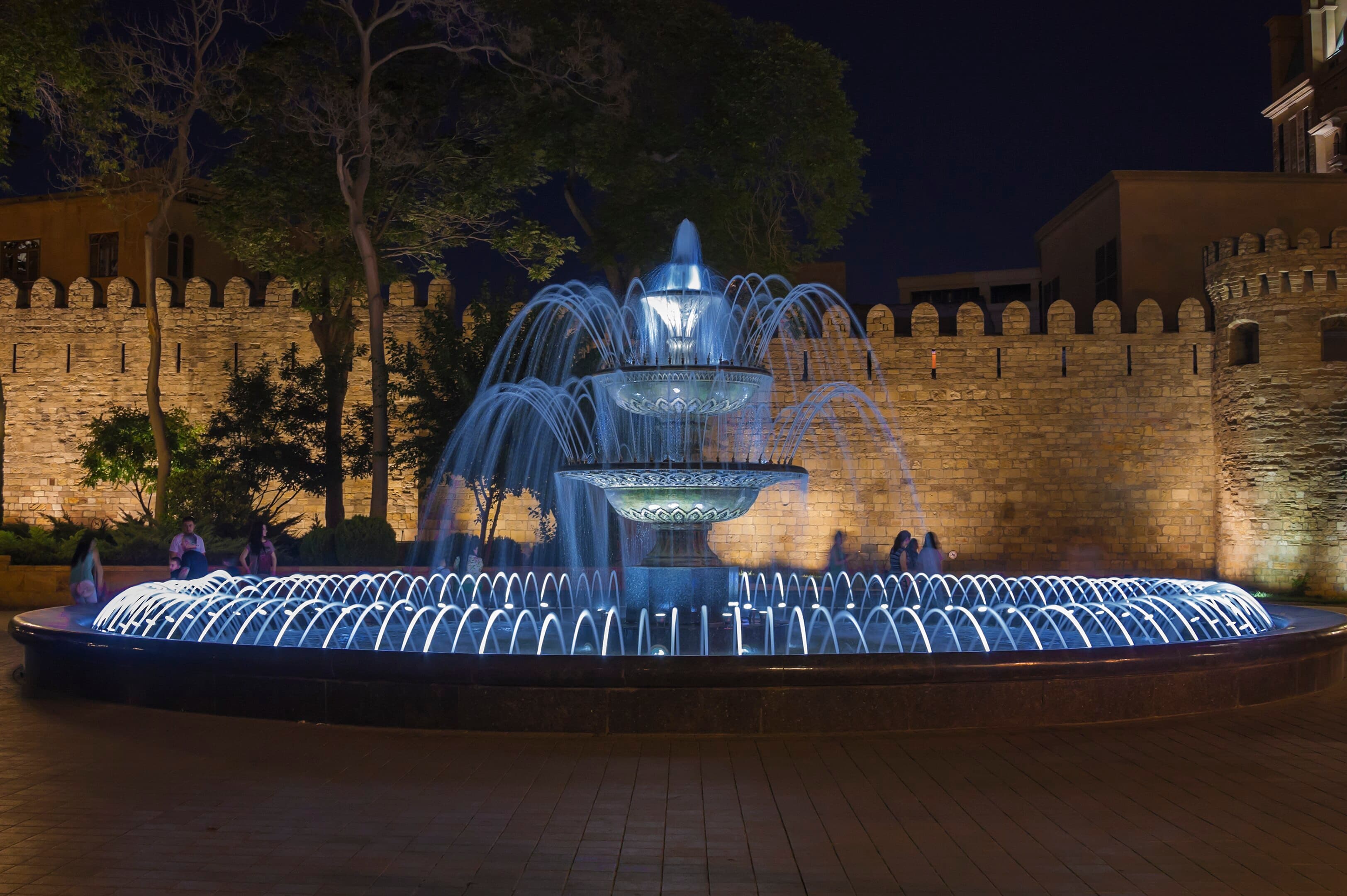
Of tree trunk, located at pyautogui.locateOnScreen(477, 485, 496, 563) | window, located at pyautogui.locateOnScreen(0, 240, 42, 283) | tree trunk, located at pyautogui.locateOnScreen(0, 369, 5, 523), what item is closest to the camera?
tree trunk, located at pyautogui.locateOnScreen(477, 485, 496, 563)

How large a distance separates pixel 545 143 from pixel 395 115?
265 centimetres

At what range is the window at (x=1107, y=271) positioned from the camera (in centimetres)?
2586

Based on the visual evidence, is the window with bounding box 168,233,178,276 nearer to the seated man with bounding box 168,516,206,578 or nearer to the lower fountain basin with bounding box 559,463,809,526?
the seated man with bounding box 168,516,206,578


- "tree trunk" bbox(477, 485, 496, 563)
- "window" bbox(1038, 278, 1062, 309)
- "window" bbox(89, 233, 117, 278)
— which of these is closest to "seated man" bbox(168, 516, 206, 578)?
"tree trunk" bbox(477, 485, 496, 563)

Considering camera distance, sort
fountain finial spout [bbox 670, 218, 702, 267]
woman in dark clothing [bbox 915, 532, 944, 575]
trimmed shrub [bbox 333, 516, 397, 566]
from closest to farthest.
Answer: fountain finial spout [bbox 670, 218, 702, 267]
woman in dark clothing [bbox 915, 532, 944, 575]
trimmed shrub [bbox 333, 516, 397, 566]

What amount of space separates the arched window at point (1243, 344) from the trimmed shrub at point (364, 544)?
15.2 meters

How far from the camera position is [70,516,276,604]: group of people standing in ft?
34.7

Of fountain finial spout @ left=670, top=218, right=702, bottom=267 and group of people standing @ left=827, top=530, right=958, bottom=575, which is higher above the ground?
fountain finial spout @ left=670, top=218, right=702, bottom=267

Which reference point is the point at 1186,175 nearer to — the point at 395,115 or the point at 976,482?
the point at 976,482

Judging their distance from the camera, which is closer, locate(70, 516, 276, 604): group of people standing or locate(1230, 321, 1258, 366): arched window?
locate(70, 516, 276, 604): group of people standing

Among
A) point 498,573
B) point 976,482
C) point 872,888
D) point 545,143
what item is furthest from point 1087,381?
point 872,888

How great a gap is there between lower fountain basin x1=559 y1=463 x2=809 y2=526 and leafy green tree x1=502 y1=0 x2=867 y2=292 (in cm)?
1307

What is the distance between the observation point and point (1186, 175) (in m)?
25.6

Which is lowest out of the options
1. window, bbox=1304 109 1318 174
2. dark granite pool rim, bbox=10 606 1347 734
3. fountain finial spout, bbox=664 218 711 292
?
dark granite pool rim, bbox=10 606 1347 734
